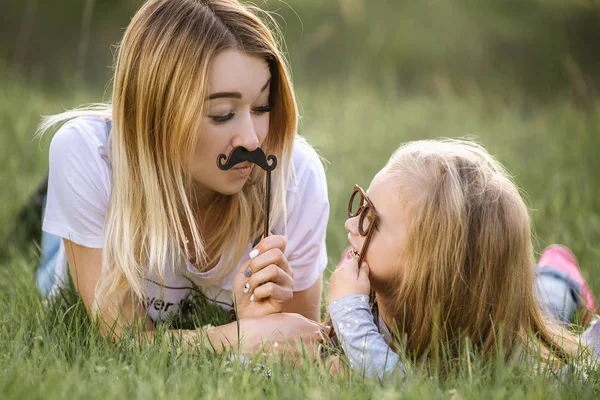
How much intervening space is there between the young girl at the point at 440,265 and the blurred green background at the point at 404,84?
1.31 m

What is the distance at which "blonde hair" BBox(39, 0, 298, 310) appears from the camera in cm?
212

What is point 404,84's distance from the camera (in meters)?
7.49

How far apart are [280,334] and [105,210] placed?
68 cm


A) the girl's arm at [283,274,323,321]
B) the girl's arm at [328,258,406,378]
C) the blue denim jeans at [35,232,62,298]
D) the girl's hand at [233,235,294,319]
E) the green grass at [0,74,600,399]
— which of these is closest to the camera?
the green grass at [0,74,600,399]

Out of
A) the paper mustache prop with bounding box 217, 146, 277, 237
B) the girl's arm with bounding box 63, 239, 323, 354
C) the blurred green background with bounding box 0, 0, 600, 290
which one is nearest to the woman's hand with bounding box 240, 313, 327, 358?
the girl's arm with bounding box 63, 239, 323, 354

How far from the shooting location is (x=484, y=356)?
2012 mm

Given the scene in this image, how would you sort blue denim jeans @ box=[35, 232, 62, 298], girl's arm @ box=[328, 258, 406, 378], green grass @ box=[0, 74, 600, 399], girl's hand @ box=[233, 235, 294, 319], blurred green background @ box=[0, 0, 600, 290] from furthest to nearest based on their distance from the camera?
blurred green background @ box=[0, 0, 600, 290] < blue denim jeans @ box=[35, 232, 62, 298] < girl's hand @ box=[233, 235, 294, 319] < girl's arm @ box=[328, 258, 406, 378] < green grass @ box=[0, 74, 600, 399]

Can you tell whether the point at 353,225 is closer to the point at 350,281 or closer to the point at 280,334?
the point at 350,281

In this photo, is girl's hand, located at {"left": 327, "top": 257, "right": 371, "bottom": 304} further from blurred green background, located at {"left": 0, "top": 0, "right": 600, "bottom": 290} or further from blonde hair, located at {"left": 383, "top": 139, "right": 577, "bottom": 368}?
blurred green background, located at {"left": 0, "top": 0, "right": 600, "bottom": 290}

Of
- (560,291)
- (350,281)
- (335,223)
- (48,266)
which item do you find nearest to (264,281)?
(350,281)

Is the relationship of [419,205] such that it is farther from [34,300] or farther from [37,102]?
[37,102]

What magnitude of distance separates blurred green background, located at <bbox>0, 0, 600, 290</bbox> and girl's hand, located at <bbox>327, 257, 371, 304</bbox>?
145 centimetres

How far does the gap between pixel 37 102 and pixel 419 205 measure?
3833 mm

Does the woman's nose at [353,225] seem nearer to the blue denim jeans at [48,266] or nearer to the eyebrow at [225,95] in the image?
the eyebrow at [225,95]
